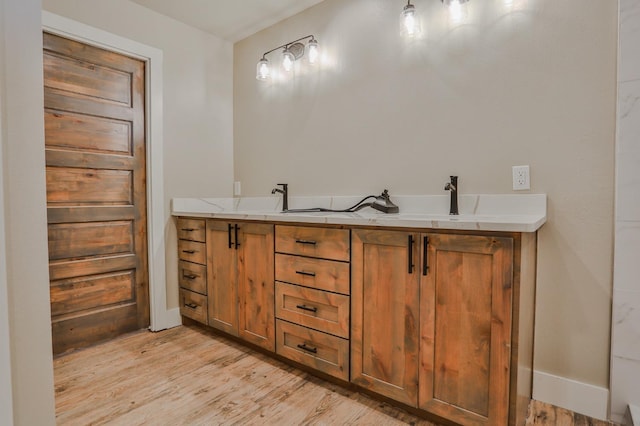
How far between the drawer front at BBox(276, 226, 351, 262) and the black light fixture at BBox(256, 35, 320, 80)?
51.2 inches

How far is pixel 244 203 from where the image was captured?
120 inches

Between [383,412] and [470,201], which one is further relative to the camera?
[470,201]

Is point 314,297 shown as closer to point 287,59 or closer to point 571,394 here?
point 571,394

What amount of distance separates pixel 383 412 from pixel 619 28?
1.95 m

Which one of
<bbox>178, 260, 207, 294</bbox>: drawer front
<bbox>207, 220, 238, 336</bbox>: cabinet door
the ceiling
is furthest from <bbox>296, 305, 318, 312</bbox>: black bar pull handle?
the ceiling

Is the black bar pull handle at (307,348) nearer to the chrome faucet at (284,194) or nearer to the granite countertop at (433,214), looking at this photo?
the granite countertop at (433,214)

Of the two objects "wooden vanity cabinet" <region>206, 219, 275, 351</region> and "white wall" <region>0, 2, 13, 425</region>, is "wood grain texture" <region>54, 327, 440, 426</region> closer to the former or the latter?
"wooden vanity cabinet" <region>206, 219, 275, 351</region>

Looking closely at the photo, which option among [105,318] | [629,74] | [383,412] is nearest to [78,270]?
[105,318]

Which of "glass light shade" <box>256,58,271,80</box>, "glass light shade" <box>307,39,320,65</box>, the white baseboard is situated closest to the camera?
the white baseboard

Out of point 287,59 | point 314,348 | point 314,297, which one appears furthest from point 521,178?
point 287,59

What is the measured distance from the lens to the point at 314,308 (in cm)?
181

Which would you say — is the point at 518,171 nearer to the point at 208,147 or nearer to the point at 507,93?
the point at 507,93

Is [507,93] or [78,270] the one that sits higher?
[507,93]

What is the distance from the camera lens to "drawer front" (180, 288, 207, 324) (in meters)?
2.49
